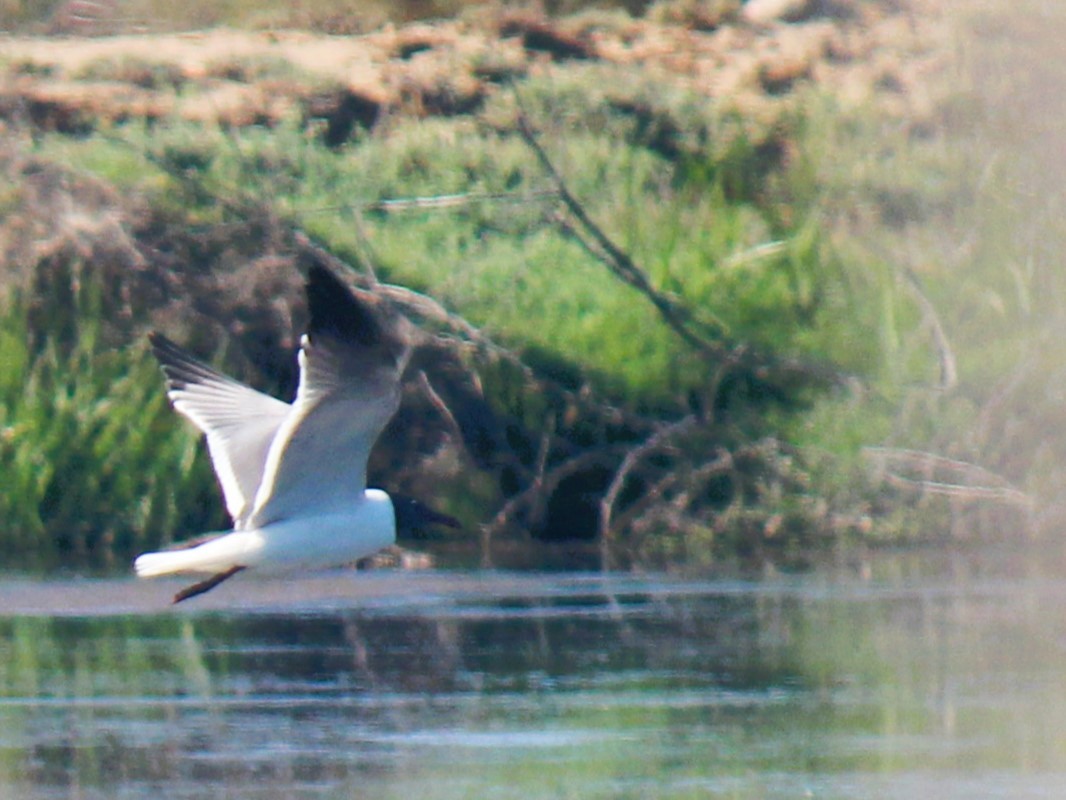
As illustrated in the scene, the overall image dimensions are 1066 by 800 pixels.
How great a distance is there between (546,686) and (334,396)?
157 centimetres

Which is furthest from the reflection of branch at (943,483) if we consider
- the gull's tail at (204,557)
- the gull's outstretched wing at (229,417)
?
the gull's tail at (204,557)

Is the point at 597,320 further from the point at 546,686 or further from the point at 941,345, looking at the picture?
the point at 546,686

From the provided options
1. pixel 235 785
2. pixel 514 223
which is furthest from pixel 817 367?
pixel 235 785

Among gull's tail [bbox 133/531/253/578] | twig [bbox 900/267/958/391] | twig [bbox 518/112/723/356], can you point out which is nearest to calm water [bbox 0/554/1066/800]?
gull's tail [bbox 133/531/253/578]

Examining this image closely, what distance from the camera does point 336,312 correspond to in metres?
8.31

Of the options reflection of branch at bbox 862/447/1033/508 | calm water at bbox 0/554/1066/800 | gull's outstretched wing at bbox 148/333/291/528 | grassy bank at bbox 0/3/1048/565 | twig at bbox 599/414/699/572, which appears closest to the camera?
calm water at bbox 0/554/1066/800

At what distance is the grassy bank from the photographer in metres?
12.7

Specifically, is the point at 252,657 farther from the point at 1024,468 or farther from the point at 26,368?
the point at 1024,468

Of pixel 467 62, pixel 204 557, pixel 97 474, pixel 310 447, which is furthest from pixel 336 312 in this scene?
pixel 467 62

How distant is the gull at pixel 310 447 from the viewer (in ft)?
27.3

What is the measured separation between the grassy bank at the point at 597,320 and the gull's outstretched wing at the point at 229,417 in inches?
108

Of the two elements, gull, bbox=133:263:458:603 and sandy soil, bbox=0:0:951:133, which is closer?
gull, bbox=133:263:458:603

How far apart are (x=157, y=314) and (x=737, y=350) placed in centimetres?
315

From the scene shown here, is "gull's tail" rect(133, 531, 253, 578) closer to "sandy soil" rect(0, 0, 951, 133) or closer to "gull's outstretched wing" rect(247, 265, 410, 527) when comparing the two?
"gull's outstretched wing" rect(247, 265, 410, 527)
